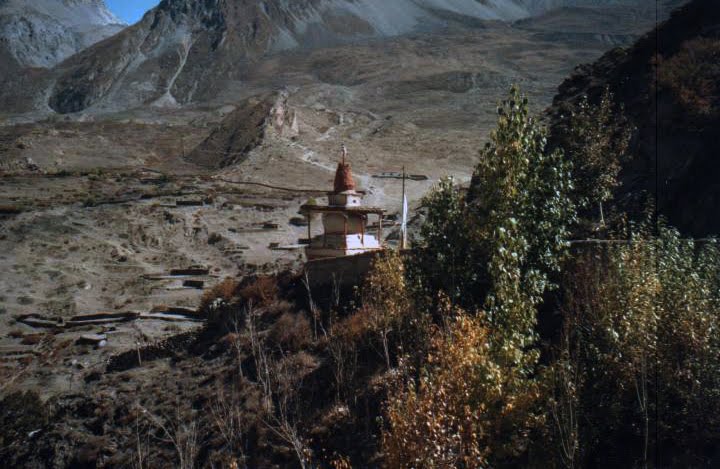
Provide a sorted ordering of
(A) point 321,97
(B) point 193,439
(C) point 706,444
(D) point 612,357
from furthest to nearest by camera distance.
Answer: (A) point 321,97
(B) point 193,439
(D) point 612,357
(C) point 706,444

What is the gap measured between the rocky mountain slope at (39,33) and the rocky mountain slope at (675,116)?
14657 cm

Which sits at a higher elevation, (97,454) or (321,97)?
(321,97)

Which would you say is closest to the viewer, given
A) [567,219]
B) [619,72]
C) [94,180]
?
[567,219]

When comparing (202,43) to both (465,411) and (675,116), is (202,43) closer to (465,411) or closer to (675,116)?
(675,116)

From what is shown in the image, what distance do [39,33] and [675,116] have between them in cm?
16606

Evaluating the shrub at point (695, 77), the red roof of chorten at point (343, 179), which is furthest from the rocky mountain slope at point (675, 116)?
the red roof of chorten at point (343, 179)

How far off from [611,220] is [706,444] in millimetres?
7186

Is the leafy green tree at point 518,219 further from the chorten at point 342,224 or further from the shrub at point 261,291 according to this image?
the shrub at point 261,291

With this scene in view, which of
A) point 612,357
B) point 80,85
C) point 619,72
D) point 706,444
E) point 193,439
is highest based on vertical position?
point 80,85

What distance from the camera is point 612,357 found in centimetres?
871

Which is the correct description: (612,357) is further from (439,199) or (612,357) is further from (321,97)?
(321,97)

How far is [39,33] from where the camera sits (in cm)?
15512

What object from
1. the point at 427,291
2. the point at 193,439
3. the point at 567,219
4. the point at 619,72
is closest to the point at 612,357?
the point at 567,219

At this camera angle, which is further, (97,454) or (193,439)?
(97,454)
